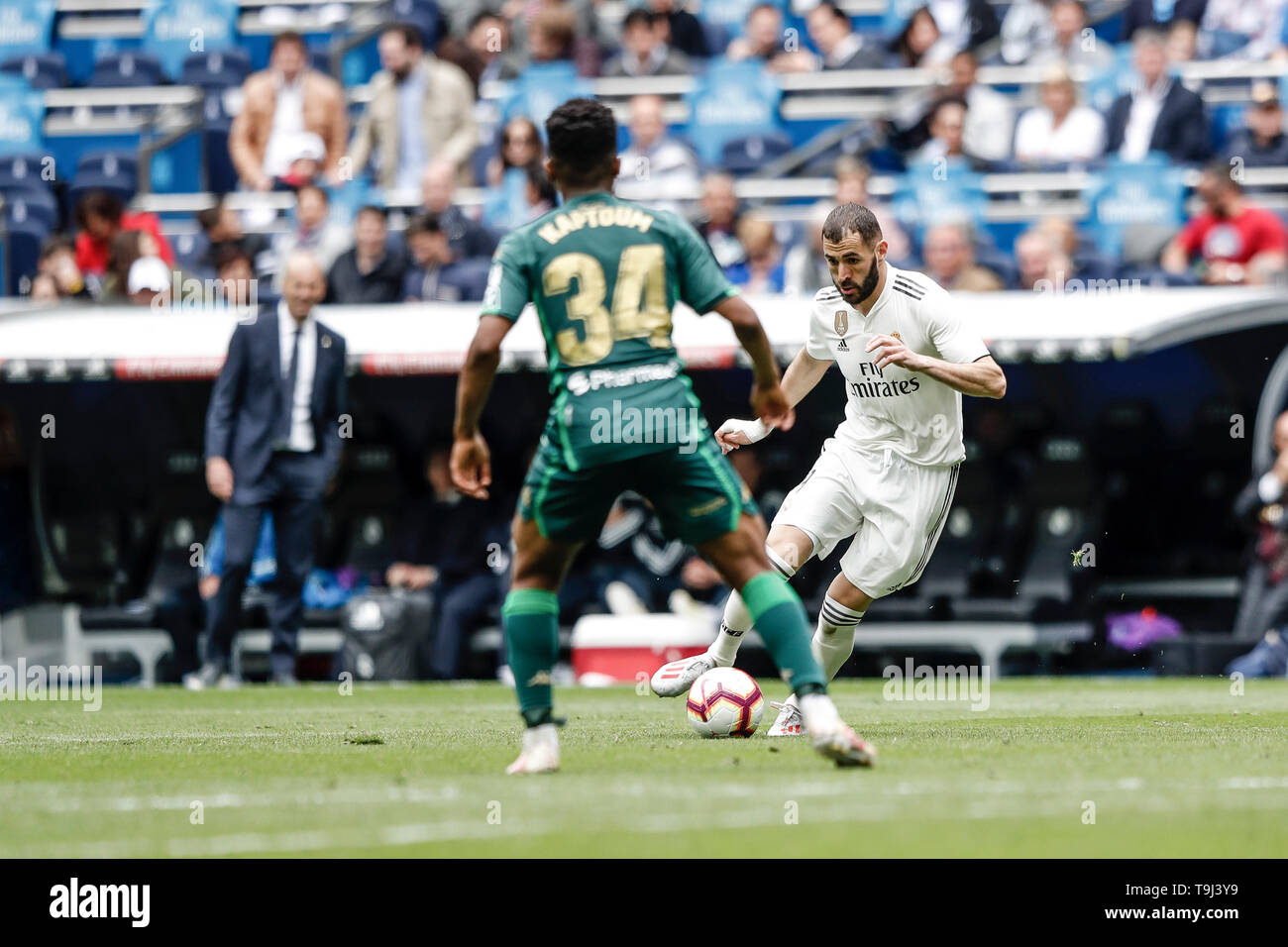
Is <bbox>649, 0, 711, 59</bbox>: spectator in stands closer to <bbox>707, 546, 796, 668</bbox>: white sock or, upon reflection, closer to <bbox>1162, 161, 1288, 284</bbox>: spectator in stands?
<bbox>1162, 161, 1288, 284</bbox>: spectator in stands

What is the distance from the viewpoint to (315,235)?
1576cm

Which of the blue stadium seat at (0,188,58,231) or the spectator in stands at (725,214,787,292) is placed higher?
the blue stadium seat at (0,188,58,231)

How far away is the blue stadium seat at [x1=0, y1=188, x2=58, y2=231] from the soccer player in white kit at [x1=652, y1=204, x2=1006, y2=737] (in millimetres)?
10643

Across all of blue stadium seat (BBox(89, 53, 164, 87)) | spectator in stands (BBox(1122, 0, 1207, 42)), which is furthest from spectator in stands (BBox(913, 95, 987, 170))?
blue stadium seat (BBox(89, 53, 164, 87))

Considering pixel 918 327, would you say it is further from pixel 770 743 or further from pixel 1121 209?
pixel 1121 209

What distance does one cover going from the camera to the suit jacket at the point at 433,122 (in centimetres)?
1684

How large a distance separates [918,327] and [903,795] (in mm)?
2808

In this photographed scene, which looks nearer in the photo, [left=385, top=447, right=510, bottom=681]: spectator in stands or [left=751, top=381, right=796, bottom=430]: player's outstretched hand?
[left=751, top=381, right=796, bottom=430]: player's outstretched hand

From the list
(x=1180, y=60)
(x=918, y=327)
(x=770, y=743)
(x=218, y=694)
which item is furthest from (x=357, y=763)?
(x=1180, y=60)

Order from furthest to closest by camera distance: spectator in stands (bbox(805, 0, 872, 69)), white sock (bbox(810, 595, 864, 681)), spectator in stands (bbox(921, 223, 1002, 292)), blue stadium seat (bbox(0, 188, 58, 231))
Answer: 1. spectator in stands (bbox(805, 0, 872, 69))
2. blue stadium seat (bbox(0, 188, 58, 231))
3. spectator in stands (bbox(921, 223, 1002, 292))
4. white sock (bbox(810, 595, 864, 681))

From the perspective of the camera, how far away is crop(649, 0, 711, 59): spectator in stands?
745 inches

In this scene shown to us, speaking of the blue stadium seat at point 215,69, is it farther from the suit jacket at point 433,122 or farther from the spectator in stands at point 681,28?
the spectator in stands at point 681,28

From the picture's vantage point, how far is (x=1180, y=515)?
14906mm

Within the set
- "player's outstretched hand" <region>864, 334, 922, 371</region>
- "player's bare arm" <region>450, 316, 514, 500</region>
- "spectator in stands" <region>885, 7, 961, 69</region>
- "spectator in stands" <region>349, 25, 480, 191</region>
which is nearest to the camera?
"player's bare arm" <region>450, 316, 514, 500</region>
